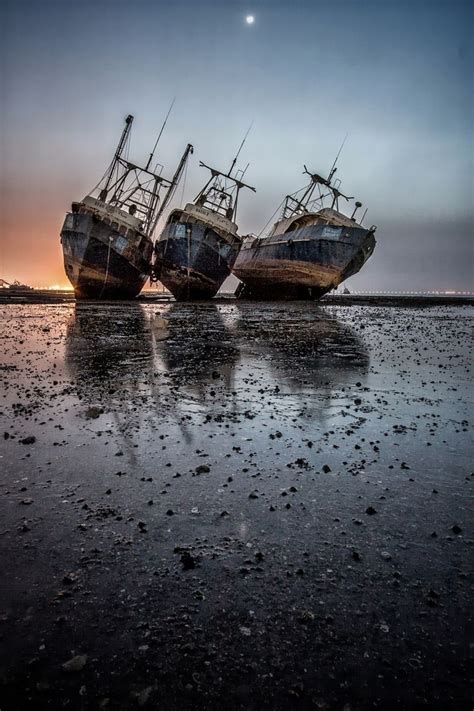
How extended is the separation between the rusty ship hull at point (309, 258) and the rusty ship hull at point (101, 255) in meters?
13.8

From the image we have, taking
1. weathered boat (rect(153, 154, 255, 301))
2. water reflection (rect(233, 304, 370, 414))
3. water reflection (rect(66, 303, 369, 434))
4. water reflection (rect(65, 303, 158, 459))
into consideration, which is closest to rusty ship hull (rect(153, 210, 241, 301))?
weathered boat (rect(153, 154, 255, 301))

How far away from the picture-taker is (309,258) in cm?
3803

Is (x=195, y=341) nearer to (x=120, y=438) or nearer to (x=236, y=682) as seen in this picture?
(x=120, y=438)

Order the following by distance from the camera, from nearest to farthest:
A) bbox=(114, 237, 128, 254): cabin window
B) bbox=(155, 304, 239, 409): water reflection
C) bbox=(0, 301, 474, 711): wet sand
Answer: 1. bbox=(0, 301, 474, 711): wet sand
2. bbox=(155, 304, 239, 409): water reflection
3. bbox=(114, 237, 128, 254): cabin window

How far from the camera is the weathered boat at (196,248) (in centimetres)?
3453

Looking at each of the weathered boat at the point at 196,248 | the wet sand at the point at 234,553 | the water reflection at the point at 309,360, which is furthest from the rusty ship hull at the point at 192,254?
the wet sand at the point at 234,553

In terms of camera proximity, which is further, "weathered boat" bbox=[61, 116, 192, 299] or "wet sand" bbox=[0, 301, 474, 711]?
"weathered boat" bbox=[61, 116, 192, 299]

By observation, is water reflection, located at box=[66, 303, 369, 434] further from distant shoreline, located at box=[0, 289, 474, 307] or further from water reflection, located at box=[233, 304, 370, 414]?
distant shoreline, located at box=[0, 289, 474, 307]

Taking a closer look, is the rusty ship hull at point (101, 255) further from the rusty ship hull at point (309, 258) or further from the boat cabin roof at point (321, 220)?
the boat cabin roof at point (321, 220)

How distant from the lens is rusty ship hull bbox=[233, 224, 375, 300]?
36.4 m

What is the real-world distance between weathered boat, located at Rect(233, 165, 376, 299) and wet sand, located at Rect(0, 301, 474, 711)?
110ft

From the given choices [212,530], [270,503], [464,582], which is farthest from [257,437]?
[464,582]

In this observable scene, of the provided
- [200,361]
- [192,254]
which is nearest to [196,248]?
[192,254]

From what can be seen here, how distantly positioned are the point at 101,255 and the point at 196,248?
8.35 meters
